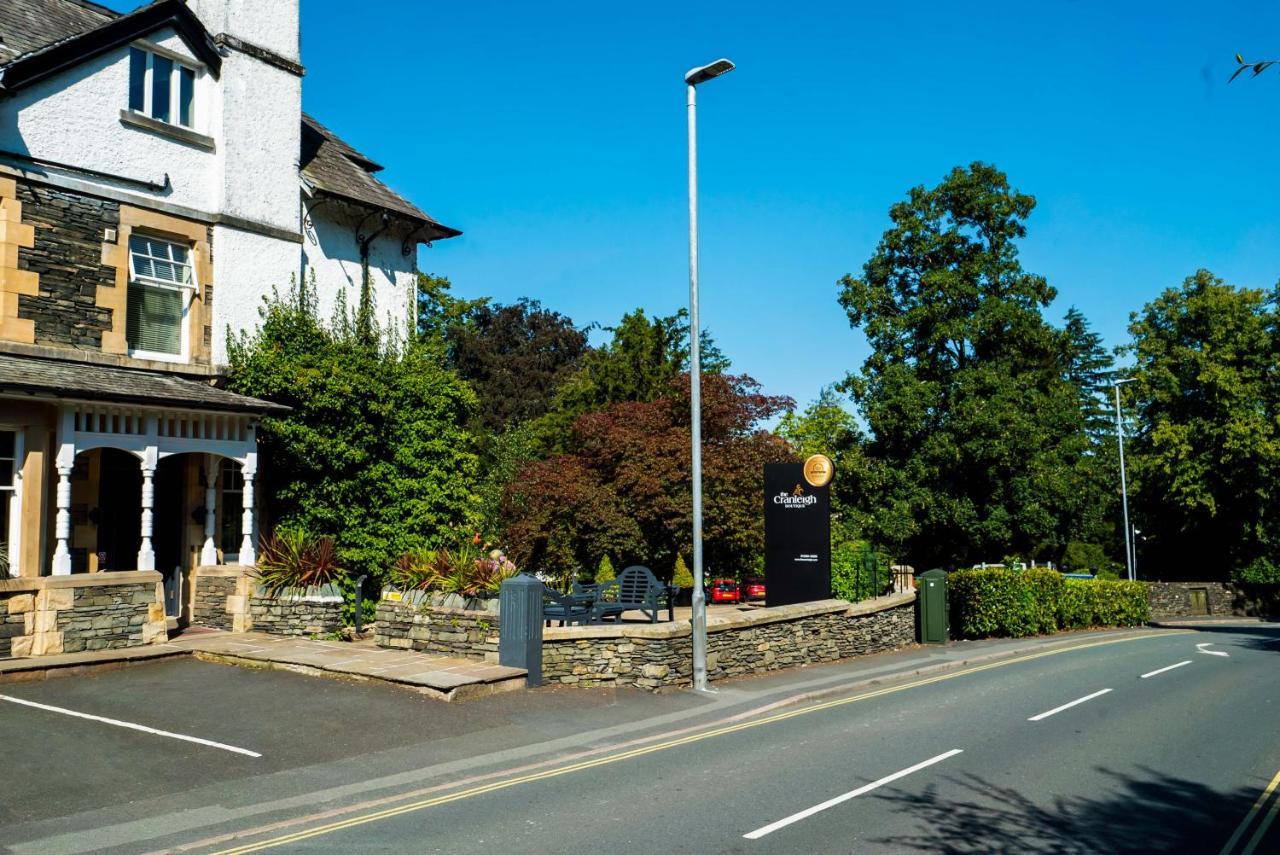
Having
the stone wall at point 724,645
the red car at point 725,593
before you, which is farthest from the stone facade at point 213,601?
the red car at point 725,593

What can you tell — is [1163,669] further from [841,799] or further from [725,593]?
[725,593]

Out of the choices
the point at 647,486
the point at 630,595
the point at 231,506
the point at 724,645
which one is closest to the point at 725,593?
the point at 647,486

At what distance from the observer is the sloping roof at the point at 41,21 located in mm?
17953

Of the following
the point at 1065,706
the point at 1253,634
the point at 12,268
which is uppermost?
the point at 12,268

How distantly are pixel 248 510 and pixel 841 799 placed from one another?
44.2ft

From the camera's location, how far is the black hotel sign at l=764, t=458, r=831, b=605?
2034 cm

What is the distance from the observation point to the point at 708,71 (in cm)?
1444

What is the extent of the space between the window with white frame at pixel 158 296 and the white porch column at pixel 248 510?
2.79 metres

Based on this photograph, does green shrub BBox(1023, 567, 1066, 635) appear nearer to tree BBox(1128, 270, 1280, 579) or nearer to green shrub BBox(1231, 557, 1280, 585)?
tree BBox(1128, 270, 1280, 579)

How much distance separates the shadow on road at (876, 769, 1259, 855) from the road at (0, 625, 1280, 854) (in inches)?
1.0

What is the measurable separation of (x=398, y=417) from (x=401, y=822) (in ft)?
46.5

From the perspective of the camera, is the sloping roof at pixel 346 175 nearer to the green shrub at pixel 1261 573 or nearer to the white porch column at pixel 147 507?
the white porch column at pixel 147 507

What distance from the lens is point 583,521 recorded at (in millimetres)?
21828

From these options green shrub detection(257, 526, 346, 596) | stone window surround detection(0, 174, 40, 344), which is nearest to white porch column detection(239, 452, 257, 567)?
green shrub detection(257, 526, 346, 596)
